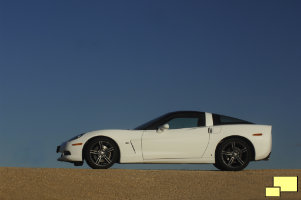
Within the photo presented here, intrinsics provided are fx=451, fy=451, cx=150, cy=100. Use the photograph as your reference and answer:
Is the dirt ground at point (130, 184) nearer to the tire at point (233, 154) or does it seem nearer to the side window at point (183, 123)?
the tire at point (233, 154)

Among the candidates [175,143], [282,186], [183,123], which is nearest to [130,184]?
[175,143]

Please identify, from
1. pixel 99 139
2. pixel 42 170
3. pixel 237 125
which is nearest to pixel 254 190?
pixel 237 125

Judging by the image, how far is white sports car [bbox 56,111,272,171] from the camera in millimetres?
10977

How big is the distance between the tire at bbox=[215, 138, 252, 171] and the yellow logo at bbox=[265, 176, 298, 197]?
1168 millimetres

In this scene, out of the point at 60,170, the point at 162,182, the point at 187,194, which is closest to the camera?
the point at 187,194

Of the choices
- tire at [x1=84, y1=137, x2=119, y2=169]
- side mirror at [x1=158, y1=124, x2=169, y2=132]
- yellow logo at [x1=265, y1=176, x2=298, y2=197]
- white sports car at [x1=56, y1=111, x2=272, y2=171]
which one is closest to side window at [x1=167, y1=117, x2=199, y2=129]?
white sports car at [x1=56, y1=111, x2=272, y2=171]

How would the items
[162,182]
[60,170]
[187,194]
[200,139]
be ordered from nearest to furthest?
[187,194] → [162,182] → [60,170] → [200,139]

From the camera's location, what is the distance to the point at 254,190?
9.71m

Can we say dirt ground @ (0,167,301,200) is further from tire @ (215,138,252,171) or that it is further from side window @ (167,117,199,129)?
side window @ (167,117,199,129)

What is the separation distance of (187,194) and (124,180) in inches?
57.6

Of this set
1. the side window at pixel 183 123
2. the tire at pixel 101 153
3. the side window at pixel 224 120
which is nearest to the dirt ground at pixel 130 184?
the tire at pixel 101 153

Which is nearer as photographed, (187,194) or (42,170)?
(187,194)

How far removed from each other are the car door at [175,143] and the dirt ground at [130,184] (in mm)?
587

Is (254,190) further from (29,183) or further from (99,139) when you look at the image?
(29,183)
